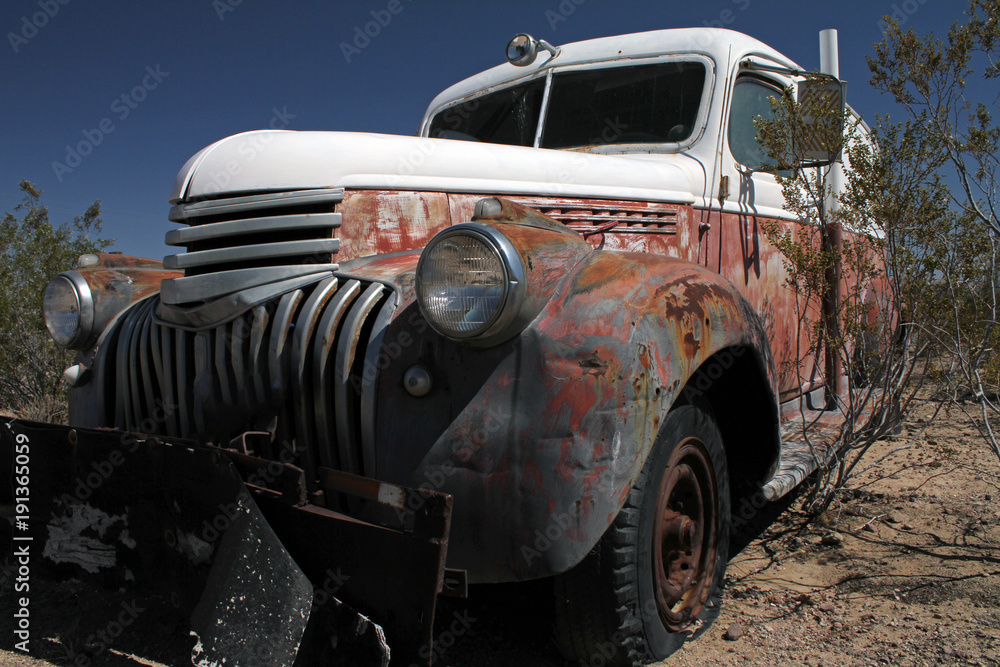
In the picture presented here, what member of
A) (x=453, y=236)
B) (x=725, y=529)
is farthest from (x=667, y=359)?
(x=725, y=529)

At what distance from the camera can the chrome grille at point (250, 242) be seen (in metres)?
2.02

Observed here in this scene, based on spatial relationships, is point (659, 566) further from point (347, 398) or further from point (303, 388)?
point (303, 388)

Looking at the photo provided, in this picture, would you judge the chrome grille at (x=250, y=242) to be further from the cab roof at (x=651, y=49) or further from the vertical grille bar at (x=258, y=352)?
the cab roof at (x=651, y=49)

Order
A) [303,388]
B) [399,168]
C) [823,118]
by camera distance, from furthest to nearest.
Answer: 1. [823,118]
2. [399,168]
3. [303,388]

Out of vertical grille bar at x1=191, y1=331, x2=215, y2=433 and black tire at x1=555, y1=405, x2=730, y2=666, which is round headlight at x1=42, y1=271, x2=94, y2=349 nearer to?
vertical grille bar at x1=191, y1=331, x2=215, y2=433

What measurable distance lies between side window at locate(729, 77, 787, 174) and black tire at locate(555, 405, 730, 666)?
1681 millimetres

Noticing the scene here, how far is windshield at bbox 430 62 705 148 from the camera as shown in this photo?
327cm

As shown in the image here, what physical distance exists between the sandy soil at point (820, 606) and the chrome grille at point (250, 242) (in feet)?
3.60

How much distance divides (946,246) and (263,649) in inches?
120

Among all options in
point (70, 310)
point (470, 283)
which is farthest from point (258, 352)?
point (70, 310)

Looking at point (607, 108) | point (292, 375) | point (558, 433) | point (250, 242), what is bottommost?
point (558, 433)

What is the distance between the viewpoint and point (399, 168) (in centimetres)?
234

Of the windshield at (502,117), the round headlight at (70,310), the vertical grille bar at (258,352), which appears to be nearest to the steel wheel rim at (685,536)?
the vertical grille bar at (258,352)

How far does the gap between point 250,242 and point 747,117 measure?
2.38 meters
